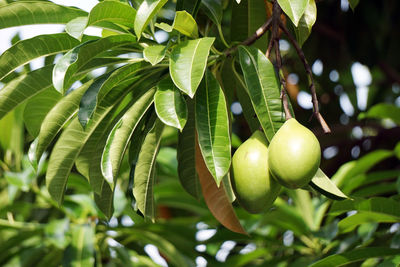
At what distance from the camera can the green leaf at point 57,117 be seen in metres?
0.95

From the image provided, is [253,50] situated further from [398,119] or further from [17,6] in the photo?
[398,119]

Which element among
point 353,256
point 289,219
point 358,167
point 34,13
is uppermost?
point 34,13

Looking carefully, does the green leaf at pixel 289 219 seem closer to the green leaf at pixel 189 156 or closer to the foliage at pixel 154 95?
Result: the foliage at pixel 154 95

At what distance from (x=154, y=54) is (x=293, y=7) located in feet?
0.62

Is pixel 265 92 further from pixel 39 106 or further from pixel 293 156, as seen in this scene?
pixel 39 106

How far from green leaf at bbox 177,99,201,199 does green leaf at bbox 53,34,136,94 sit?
169 millimetres

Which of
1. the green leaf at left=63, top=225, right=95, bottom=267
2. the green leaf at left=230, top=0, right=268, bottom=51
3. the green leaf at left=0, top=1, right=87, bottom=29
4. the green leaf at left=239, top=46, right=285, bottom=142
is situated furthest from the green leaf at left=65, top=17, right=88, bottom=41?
the green leaf at left=63, top=225, right=95, bottom=267

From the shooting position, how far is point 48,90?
1.00 meters

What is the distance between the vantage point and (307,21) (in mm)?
946

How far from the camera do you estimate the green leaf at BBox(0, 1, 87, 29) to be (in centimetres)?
91

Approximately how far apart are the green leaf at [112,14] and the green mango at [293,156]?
0.90 feet

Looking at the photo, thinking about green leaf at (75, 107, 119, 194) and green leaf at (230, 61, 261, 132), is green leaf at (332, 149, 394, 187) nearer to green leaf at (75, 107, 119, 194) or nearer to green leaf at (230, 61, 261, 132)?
green leaf at (230, 61, 261, 132)

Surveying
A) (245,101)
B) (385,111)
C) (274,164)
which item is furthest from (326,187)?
(385,111)

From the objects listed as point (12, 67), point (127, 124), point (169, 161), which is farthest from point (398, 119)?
point (12, 67)
